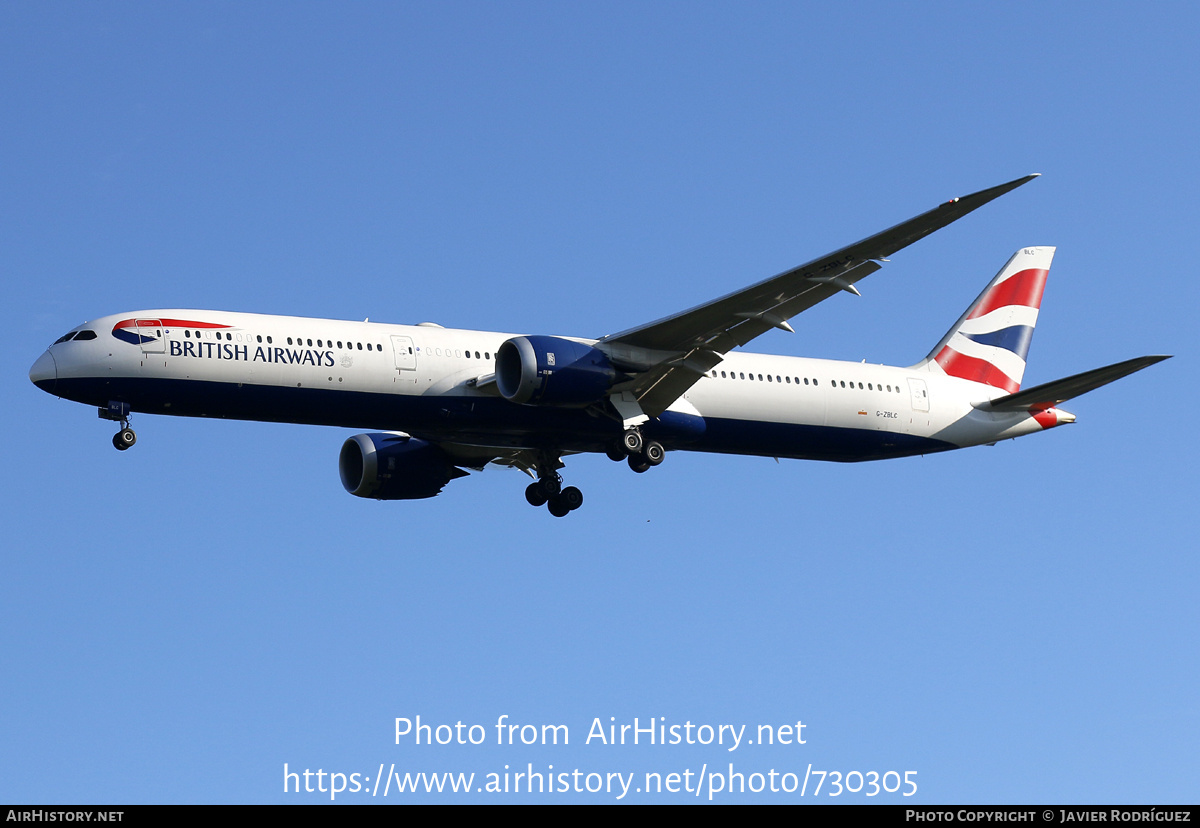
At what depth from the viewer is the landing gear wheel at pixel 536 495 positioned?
42006mm

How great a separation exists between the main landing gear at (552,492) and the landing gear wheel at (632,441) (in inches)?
126

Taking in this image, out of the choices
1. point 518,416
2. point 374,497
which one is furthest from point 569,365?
point 374,497

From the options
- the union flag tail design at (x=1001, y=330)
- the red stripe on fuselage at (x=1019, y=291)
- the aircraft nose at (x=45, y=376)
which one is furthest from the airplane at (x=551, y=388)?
the red stripe on fuselage at (x=1019, y=291)

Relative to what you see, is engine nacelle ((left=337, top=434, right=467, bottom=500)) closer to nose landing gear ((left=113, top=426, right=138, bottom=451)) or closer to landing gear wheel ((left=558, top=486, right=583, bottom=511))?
landing gear wheel ((left=558, top=486, right=583, bottom=511))

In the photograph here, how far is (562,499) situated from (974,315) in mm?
14732

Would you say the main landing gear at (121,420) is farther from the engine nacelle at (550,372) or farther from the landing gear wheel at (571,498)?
the landing gear wheel at (571,498)

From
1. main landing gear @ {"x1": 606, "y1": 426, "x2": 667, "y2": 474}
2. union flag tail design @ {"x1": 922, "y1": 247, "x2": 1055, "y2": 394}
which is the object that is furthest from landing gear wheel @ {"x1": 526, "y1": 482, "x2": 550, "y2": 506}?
union flag tail design @ {"x1": 922, "y1": 247, "x2": 1055, "y2": 394}

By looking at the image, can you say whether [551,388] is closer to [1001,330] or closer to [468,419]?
[468,419]

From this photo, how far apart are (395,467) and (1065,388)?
18.3m

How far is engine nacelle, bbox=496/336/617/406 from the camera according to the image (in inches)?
1426

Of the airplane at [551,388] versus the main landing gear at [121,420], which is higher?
the airplane at [551,388]

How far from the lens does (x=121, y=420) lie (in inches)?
1382

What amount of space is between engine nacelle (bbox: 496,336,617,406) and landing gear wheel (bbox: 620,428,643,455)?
192 centimetres

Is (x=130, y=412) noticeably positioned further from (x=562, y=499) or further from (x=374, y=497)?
(x=562, y=499)
